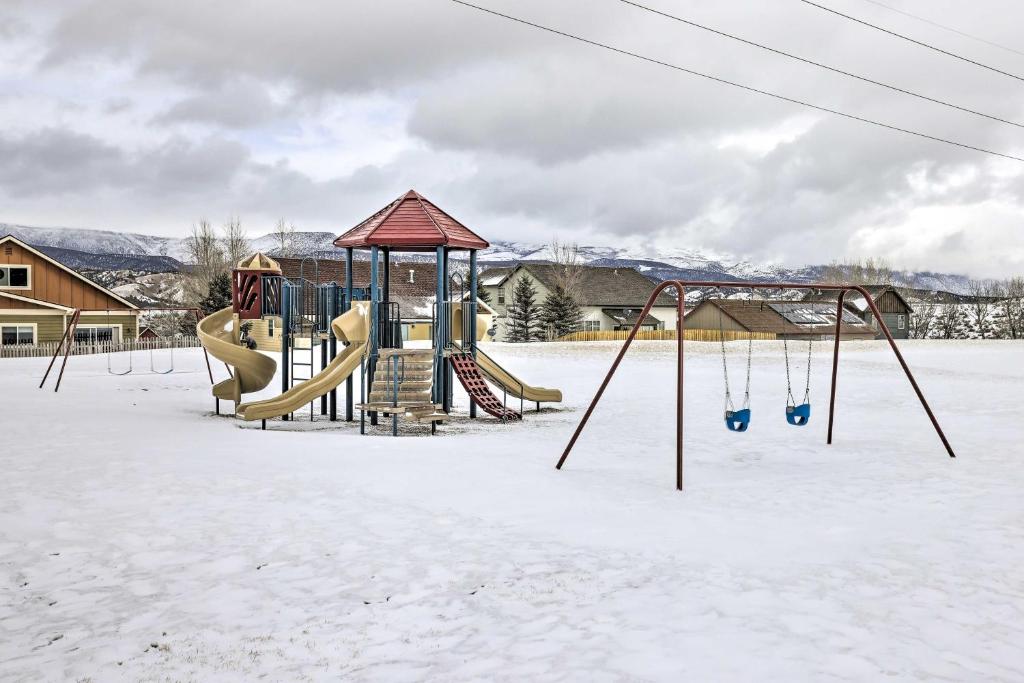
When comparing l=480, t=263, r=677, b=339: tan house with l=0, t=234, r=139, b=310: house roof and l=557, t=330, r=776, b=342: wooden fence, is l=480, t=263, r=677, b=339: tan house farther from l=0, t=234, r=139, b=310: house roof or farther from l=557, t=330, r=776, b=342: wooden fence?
l=0, t=234, r=139, b=310: house roof

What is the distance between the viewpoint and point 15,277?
37.5 m

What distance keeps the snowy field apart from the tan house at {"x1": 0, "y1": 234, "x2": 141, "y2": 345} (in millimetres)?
27278

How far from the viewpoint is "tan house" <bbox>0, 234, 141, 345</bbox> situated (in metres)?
36.4

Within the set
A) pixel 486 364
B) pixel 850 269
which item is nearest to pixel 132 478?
pixel 486 364

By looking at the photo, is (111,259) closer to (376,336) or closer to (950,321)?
(950,321)

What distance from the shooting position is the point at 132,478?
9.67m

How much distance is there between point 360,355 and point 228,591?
960 centimetres

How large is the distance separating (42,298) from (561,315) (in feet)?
112

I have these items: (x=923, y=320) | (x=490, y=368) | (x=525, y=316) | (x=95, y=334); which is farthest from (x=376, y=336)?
(x=923, y=320)

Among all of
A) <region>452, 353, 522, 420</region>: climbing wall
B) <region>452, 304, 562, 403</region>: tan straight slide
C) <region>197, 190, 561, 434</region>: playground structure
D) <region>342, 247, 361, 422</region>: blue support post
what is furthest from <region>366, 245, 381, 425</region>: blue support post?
<region>452, 304, 562, 403</region>: tan straight slide

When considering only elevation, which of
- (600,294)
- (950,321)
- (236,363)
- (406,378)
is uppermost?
(600,294)

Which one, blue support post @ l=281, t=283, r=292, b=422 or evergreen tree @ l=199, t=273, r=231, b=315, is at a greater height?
evergreen tree @ l=199, t=273, r=231, b=315

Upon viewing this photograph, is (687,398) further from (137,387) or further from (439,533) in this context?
(137,387)

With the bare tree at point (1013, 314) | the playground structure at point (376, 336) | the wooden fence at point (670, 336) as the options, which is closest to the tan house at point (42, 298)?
the playground structure at point (376, 336)
